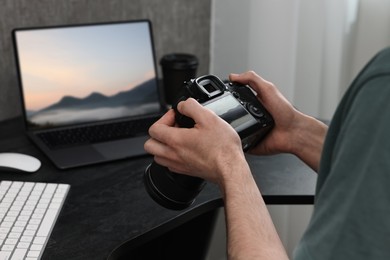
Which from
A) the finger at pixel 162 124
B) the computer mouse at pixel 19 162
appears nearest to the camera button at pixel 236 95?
the finger at pixel 162 124

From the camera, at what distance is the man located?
554mm

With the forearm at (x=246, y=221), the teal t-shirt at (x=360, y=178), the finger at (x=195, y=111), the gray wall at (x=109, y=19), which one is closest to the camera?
the teal t-shirt at (x=360, y=178)

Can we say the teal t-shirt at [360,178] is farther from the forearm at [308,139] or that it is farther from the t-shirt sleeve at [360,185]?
the forearm at [308,139]

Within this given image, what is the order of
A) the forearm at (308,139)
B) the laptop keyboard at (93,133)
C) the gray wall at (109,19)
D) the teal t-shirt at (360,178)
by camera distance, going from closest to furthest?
the teal t-shirt at (360,178) → the forearm at (308,139) → the laptop keyboard at (93,133) → the gray wall at (109,19)

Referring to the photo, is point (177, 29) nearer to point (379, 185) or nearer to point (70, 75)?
point (70, 75)

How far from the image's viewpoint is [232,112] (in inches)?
34.0

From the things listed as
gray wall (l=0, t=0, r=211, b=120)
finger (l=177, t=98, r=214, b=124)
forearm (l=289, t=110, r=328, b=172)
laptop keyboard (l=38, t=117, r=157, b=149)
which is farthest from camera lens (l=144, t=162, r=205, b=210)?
gray wall (l=0, t=0, r=211, b=120)

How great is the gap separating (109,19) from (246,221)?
90cm

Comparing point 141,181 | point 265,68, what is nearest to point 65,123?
point 141,181

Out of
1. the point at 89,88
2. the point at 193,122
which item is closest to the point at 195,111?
Answer: the point at 193,122

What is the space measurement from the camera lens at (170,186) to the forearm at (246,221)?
0.10 metres

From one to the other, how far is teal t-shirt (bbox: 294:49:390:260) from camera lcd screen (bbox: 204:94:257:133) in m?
0.26

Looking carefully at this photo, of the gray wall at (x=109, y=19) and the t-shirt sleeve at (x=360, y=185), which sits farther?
the gray wall at (x=109, y=19)

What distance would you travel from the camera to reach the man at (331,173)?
554 millimetres
